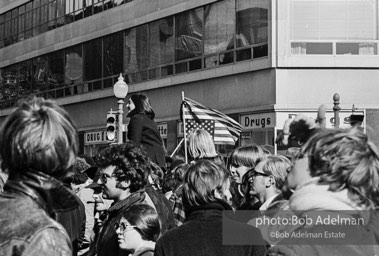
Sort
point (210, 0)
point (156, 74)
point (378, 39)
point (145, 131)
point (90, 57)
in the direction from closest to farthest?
point (145, 131), point (378, 39), point (210, 0), point (156, 74), point (90, 57)

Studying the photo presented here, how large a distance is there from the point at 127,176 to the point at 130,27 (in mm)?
28490

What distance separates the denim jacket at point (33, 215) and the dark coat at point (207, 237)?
6.33ft

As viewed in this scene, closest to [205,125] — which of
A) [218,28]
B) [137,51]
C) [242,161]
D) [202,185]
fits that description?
[242,161]

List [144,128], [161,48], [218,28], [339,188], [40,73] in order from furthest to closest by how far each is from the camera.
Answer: [40,73] < [161,48] < [218,28] < [144,128] < [339,188]

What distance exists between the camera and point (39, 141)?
3271 millimetres

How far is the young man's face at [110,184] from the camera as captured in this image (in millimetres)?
6301

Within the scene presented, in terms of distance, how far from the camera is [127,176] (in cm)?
633

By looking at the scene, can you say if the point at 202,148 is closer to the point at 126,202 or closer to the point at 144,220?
the point at 126,202

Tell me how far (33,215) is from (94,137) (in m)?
34.2

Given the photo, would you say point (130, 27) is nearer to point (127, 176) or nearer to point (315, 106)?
point (315, 106)

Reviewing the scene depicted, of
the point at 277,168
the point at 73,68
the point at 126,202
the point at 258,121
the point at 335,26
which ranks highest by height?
the point at 335,26

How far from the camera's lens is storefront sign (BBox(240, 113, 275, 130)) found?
26.8 meters

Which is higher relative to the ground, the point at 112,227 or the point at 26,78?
the point at 26,78

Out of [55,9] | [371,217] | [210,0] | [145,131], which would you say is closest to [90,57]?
[55,9]
